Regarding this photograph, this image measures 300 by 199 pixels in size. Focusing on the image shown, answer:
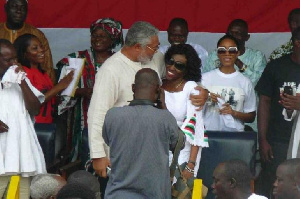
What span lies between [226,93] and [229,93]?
26mm

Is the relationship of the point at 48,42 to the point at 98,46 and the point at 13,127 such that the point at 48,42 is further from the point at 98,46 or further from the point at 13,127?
the point at 13,127

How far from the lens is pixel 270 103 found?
9039 mm

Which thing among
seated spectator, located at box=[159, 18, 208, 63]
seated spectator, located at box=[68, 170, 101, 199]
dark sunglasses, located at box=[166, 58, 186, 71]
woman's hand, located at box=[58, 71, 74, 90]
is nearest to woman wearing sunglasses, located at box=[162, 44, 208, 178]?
dark sunglasses, located at box=[166, 58, 186, 71]

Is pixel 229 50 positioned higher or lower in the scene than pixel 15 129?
higher

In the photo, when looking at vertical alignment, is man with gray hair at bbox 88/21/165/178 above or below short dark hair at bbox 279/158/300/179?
above

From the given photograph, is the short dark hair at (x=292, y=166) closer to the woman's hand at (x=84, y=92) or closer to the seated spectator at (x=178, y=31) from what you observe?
the woman's hand at (x=84, y=92)

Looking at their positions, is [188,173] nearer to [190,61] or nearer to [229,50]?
[190,61]

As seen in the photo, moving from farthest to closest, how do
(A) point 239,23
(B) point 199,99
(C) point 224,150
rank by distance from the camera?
1. (A) point 239,23
2. (C) point 224,150
3. (B) point 199,99

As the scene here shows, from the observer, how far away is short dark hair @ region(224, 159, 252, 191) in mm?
6632

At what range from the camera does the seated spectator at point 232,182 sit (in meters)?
6.59

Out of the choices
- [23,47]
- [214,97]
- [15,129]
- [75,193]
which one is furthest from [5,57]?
[75,193]

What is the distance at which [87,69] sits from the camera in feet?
31.3

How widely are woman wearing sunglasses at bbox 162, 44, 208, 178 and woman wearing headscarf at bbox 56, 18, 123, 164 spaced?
1.38 meters

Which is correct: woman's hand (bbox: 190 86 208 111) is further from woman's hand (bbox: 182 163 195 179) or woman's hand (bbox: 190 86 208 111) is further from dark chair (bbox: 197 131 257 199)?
dark chair (bbox: 197 131 257 199)
